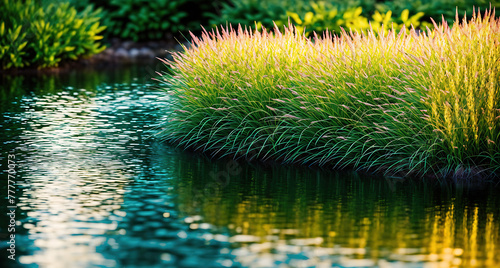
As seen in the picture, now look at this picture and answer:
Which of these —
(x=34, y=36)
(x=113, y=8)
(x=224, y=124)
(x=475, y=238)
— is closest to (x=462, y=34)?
(x=224, y=124)

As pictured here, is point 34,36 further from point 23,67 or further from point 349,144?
point 349,144

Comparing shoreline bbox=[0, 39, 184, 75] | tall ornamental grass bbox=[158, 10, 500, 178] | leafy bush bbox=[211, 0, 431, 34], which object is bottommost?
tall ornamental grass bbox=[158, 10, 500, 178]

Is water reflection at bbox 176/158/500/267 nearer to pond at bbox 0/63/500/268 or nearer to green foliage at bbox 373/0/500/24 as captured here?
pond at bbox 0/63/500/268

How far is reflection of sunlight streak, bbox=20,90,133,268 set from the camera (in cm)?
619

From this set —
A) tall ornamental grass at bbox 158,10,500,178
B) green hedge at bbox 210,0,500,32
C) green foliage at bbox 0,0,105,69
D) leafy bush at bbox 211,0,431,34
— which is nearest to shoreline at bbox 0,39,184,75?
green foliage at bbox 0,0,105,69

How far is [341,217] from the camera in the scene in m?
7.10

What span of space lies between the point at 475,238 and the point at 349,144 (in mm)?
3131

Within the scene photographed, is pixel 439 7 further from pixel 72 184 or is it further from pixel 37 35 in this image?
pixel 72 184

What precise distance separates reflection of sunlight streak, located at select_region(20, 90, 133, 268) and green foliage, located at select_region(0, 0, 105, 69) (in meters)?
6.17

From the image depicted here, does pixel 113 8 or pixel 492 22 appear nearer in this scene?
pixel 492 22

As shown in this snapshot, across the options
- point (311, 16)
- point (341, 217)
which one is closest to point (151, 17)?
point (311, 16)

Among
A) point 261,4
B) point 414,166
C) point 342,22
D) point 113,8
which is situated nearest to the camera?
point 414,166

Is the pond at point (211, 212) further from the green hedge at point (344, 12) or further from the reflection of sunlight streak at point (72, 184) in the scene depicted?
the green hedge at point (344, 12)

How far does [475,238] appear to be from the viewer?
21.2ft
